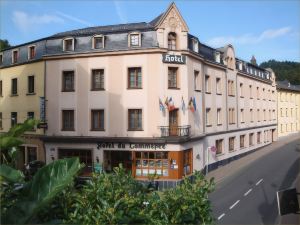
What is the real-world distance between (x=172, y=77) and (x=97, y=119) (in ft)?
25.1

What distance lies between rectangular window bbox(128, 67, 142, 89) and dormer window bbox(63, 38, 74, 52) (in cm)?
569

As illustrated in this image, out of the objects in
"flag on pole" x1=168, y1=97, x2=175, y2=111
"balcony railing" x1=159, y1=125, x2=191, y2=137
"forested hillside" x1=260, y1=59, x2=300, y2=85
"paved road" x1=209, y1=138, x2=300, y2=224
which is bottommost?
"paved road" x1=209, y1=138, x2=300, y2=224

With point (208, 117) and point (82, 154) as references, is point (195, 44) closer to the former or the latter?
point (208, 117)

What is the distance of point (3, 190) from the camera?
5.38 m

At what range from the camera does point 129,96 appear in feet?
93.5

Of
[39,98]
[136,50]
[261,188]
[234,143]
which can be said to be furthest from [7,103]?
[234,143]

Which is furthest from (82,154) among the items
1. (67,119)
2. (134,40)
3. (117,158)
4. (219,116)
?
(219,116)

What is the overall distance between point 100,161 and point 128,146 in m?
2.73

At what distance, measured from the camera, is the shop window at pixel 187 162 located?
28891mm

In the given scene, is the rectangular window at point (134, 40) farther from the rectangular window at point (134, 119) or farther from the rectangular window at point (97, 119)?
the rectangular window at point (97, 119)

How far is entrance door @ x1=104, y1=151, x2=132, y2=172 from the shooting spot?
2850cm

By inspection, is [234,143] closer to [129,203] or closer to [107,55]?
[107,55]

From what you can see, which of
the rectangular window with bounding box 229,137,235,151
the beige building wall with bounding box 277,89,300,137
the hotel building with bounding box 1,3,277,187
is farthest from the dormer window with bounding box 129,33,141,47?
the beige building wall with bounding box 277,89,300,137

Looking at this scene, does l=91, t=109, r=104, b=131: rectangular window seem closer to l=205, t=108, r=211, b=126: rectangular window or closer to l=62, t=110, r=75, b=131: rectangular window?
l=62, t=110, r=75, b=131: rectangular window
